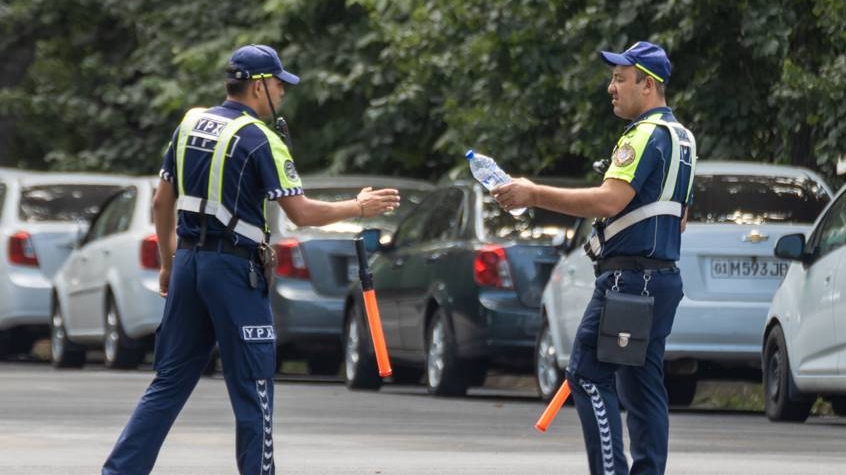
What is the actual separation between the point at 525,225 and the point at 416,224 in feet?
5.43

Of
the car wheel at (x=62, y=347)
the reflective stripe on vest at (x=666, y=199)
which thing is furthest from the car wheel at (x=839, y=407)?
the car wheel at (x=62, y=347)

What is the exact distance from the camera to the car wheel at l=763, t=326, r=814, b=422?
1392cm

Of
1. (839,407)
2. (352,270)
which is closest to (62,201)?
(352,270)

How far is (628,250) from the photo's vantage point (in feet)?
28.2

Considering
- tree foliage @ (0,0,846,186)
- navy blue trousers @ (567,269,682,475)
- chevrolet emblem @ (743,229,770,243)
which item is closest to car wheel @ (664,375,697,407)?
tree foliage @ (0,0,846,186)

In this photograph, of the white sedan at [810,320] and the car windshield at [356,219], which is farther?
the car windshield at [356,219]

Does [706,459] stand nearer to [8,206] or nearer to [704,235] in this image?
[704,235]

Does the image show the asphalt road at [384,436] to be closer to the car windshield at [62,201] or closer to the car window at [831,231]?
the car window at [831,231]

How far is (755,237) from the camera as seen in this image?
46.5 feet

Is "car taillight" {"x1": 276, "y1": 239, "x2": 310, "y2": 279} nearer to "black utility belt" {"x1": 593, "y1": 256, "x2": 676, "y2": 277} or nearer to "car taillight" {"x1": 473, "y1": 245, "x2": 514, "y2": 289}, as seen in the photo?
"car taillight" {"x1": 473, "y1": 245, "x2": 514, "y2": 289}

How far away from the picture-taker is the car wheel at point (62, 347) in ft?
71.2

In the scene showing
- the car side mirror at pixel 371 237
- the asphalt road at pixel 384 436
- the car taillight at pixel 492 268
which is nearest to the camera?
the asphalt road at pixel 384 436

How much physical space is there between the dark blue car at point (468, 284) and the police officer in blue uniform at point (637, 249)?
7.00 meters

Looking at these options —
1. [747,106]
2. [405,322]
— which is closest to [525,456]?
[405,322]
